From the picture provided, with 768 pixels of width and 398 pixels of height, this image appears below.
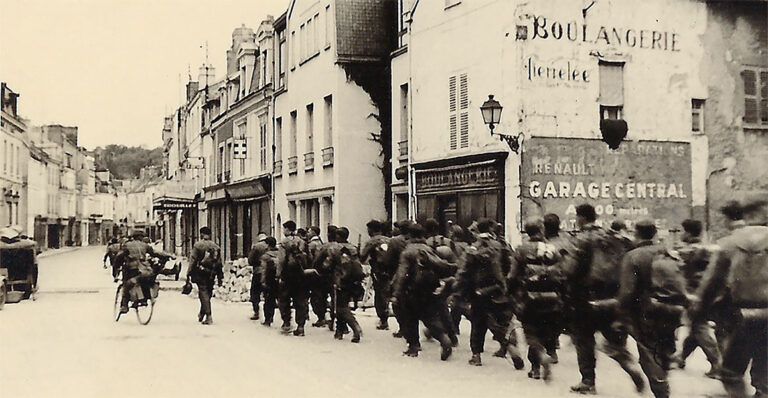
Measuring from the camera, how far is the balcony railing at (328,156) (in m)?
24.9

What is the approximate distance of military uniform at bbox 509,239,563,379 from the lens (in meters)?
9.26

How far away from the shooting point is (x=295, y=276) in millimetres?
14289

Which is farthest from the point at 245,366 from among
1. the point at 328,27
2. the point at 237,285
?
the point at 328,27

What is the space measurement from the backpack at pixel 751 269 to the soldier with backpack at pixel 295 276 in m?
7.97

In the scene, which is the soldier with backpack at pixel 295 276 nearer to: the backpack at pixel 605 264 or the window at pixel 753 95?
the backpack at pixel 605 264

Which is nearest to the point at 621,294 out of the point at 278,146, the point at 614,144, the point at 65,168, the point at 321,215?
the point at 614,144

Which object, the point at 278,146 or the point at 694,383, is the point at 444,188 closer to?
the point at 694,383

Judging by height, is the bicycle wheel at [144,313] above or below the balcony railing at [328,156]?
below

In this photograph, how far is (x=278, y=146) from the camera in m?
29.8

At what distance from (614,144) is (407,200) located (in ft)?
21.9

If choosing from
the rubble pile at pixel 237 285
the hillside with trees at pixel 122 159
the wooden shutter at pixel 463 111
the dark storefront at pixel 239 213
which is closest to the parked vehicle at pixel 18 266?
the rubble pile at pixel 237 285

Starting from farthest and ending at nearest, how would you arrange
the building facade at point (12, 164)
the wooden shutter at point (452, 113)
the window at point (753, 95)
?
1. the building facade at point (12, 164)
2. the wooden shutter at point (452, 113)
3. the window at point (753, 95)

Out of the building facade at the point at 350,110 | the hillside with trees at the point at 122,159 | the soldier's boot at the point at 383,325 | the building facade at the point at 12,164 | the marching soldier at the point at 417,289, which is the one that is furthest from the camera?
the hillside with trees at the point at 122,159

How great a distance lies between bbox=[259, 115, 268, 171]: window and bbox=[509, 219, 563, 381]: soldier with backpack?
22.5 m
